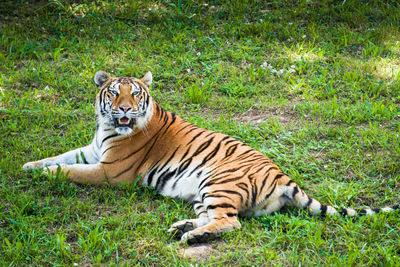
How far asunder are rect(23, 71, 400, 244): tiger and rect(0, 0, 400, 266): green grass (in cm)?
12

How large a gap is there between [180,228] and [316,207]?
1.16 metres

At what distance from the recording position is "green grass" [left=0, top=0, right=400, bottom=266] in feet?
11.5

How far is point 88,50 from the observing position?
22.8 feet

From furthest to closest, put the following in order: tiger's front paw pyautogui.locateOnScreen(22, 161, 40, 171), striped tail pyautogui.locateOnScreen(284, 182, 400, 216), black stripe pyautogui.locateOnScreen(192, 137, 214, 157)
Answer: tiger's front paw pyautogui.locateOnScreen(22, 161, 40, 171) → black stripe pyautogui.locateOnScreen(192, 137, 214, 157) → striped tail pyautogui.locateOnScreen(284, 182, 400, 216)

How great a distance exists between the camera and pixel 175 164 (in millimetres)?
4289

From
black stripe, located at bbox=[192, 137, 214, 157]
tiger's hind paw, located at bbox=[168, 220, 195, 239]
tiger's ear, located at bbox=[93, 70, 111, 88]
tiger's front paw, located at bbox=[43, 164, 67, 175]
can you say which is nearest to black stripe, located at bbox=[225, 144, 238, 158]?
black stripe, located at bbox=[192, 137, 214, 157]

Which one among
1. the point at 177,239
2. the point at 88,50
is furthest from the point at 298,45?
the point at 177,239

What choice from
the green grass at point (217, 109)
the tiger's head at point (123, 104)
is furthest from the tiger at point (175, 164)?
the green grass at point (217, 109)

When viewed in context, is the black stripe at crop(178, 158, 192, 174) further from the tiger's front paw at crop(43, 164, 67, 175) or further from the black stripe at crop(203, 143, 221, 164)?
the tiger's front paw at crop(43, 164, 67, 175)

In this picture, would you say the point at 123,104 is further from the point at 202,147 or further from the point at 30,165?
the point at 30,165

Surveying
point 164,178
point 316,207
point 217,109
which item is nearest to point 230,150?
point 164,178

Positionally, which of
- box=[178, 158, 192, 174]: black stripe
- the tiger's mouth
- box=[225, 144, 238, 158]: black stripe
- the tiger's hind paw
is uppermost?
the tiger's mouth

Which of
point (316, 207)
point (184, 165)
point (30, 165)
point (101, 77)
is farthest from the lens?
point (101, 77)

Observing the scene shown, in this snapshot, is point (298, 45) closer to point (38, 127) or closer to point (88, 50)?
point (88, 50)
